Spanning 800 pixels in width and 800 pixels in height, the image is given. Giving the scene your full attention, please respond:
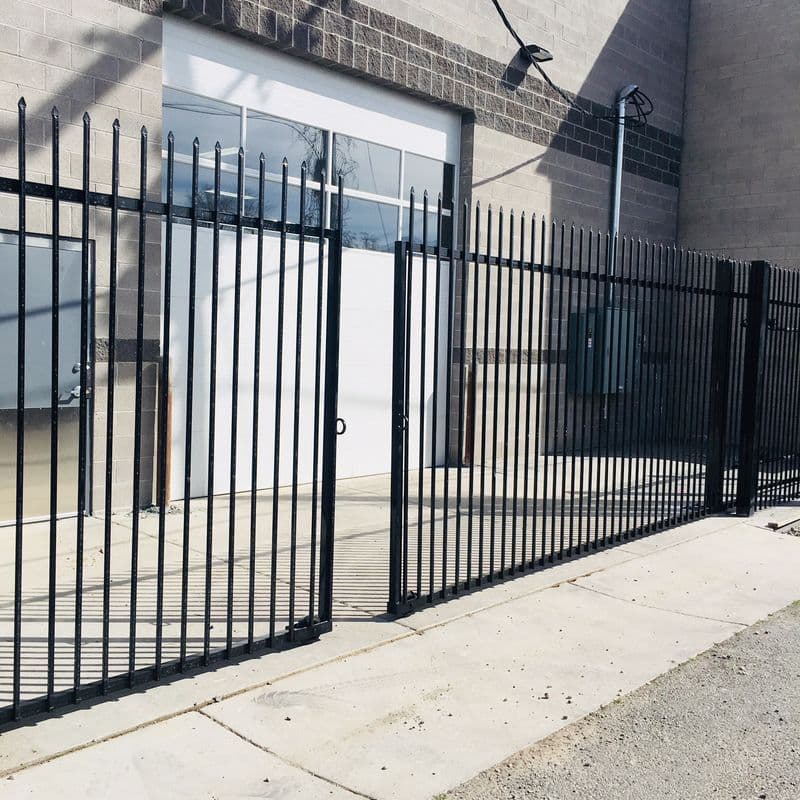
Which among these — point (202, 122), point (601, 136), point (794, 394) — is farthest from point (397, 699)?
point (601, 136)

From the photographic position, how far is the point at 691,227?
15344mm

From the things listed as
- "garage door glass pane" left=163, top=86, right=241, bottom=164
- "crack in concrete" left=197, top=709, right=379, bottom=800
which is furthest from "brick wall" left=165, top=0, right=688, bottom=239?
"crack in concrete" left=197, top=709, right=379, bottom=800

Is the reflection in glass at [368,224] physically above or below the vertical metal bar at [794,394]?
above

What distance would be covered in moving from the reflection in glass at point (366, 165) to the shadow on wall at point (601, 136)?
1230 mm

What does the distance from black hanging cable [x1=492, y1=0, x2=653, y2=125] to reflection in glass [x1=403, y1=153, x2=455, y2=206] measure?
6.43ft

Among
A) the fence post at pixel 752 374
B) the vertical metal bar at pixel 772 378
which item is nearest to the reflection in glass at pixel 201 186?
the fence post at pixel 752 374

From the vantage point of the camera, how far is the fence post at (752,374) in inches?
344

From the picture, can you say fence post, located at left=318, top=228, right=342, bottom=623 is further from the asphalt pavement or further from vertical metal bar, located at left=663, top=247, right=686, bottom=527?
vertical metal bar, located at left=663, top=247, right=686, bottom=527

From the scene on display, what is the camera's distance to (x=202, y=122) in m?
8.56

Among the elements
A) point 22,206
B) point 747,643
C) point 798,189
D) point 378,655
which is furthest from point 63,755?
point 798,189

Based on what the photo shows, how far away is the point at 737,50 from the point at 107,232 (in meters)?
11.4

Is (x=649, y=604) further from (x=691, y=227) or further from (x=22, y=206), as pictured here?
(x=691, y=227)

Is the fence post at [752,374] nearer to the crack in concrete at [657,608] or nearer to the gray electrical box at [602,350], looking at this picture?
the gray electrical box at [602,350]

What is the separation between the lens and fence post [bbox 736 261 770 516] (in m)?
8.74
